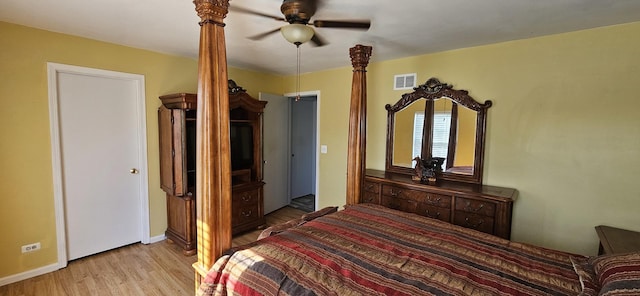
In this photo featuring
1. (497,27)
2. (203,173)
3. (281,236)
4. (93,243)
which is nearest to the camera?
(203,173)

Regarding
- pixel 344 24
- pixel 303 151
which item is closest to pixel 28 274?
pixel 344 24

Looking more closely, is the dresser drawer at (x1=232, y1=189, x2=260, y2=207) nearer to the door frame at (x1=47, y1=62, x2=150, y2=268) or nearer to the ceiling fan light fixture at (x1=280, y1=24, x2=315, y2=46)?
the door frame at (x1=47, y1=62, x2=150, y2=268)

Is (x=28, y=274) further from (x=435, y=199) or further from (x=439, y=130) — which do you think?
(x=439, y=130)

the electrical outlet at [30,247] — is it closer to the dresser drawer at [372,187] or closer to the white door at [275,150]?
the white door at [275,150]

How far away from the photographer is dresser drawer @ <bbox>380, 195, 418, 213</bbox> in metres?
Answer: 2.93

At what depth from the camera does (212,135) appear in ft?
5.02

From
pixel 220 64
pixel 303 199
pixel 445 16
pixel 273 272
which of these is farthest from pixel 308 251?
pixel 303 199

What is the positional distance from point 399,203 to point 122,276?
2.80 m

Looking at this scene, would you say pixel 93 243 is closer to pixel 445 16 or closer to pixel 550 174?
pixel 445 16

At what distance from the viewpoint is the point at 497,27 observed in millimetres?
2322

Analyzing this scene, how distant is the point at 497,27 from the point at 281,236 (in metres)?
2.40

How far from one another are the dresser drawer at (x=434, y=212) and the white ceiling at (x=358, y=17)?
1642 mm

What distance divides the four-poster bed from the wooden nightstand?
684 millimetres

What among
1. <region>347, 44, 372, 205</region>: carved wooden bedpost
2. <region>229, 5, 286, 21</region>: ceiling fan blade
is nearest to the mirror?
<region>347, 44, 372, 205</region>: carved wooden bedpost
